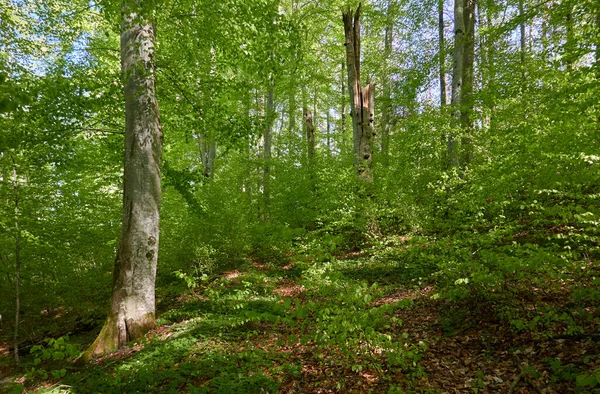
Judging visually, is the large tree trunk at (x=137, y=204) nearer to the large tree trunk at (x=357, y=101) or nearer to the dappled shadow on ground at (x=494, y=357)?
the dappled shadow on ground at (x=494, y=357)

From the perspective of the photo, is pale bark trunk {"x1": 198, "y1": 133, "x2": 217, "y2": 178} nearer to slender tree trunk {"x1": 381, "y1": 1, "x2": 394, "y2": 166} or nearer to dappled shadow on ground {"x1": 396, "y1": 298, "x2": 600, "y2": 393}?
slender tree trunk {"x1": 381, "y1": 1, "x2": 394, "y2": 166}

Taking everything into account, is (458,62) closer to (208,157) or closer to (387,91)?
(387,91)

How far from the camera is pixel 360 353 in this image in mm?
3279

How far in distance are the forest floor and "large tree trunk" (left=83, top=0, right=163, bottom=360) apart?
391 mm

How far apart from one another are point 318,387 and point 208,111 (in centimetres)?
531

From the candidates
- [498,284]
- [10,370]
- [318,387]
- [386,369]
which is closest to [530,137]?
[498,284]

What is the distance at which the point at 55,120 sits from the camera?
5297 millimetres

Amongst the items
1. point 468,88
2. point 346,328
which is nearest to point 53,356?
point 346,328

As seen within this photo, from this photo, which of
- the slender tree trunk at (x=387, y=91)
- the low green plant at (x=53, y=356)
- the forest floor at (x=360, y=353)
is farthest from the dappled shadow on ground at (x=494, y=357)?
the slender tree trunk at (x=387, y=91)

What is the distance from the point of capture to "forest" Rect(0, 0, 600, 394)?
11.0ft

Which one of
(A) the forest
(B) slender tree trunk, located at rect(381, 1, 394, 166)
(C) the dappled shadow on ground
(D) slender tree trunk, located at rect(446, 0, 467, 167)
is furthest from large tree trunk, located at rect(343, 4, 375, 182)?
(C) the dappled shadow on ground

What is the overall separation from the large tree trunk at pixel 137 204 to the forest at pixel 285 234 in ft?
0.11

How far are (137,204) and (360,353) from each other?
12.1 ft

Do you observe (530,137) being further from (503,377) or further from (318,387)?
(318,387)
